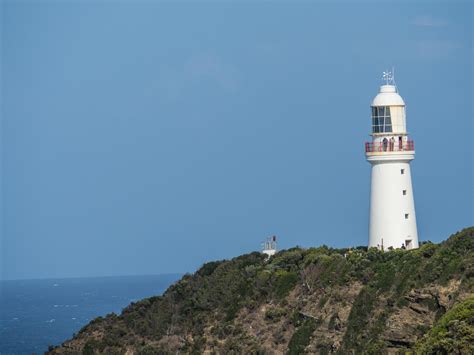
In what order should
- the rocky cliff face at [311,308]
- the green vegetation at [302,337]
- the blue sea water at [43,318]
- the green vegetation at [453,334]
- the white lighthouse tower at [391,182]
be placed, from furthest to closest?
1. the blue sea water at [43,318]
2. the white lighthouse tower at [391,182]
3. the green vegetation at [302,337]
4. the rocky cliff face at [311,308]
5. the green vegetation at [453,334]

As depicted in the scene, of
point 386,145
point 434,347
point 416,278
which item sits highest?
point 386,145

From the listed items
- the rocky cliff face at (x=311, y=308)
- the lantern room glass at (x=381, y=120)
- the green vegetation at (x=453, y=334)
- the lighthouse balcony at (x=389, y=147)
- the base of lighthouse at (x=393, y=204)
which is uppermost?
the lantern room glass at (x=381, y=120)

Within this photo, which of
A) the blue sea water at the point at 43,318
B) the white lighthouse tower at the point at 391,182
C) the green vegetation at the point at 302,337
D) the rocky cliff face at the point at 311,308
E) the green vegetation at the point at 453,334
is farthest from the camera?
the blue sea water at the point at 43,318

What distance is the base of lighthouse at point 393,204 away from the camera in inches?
2175

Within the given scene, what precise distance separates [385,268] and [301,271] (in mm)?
5913

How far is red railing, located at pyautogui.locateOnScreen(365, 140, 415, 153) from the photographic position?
182 feet

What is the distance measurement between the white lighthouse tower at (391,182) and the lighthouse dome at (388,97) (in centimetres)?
4

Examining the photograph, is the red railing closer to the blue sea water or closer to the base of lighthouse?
the base of lighthouse

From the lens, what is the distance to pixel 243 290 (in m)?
57.7

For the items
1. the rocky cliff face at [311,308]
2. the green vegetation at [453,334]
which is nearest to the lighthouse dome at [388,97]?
the rocky cliff face at [311,308]

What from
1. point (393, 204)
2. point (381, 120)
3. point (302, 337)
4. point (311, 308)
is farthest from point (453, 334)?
point (381, 120)

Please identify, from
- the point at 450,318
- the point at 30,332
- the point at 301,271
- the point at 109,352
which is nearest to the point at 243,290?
the point at 301,271

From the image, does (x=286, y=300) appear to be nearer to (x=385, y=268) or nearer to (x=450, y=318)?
(x=385, y=268)

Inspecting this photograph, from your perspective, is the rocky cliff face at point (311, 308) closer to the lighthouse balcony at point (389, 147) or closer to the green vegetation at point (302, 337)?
the green vegetation at point (302, 337)
